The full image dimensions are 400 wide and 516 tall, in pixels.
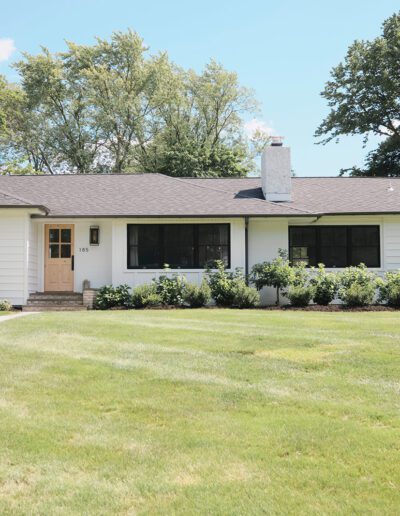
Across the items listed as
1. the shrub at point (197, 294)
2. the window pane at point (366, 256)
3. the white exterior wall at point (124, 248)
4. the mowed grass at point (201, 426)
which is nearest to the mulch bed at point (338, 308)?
the white exterior wall at point (124, 248)

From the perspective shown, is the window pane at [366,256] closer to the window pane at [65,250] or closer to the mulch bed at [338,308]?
the mulch bed at [338,308]

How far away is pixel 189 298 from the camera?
15109mm

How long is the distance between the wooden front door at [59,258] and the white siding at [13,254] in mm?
1226

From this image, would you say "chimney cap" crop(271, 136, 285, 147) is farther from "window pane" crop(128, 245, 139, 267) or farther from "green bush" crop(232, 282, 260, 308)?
"window pane" crop(128, 245, 139, 267)

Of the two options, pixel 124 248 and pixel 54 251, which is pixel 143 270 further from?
pixel 54 251

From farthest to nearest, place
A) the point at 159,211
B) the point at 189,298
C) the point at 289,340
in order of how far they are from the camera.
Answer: the point at 159,211
the point at 189,298
the point at 289,340

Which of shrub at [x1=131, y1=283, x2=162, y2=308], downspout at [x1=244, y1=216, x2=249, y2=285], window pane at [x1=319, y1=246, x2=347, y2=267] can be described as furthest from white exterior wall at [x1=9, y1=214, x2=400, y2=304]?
shrub at [x1=131, y1=283, x2=162, y2=308]

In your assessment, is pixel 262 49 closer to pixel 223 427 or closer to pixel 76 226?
pixel 76 226

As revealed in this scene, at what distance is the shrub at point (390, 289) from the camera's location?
48.0ft

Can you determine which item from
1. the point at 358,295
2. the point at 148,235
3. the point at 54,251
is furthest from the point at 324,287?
the point at 54,251

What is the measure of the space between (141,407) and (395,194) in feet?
52.3

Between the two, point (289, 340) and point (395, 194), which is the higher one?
point (395, 194)

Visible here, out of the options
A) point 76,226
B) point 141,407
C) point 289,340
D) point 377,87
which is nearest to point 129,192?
point 76,226

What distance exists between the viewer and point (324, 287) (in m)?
15.3
